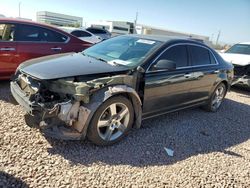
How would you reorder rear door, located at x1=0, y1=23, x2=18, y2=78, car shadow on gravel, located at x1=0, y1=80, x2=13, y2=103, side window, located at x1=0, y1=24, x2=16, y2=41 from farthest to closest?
side window, located at x1=0, y1=24, x2=16, y2=41 < rear door, located at x1=0, y1=23, x2=18, y2=78 < car shadow on gravel, located at x1=0, y1=80, x2=13, y2=103

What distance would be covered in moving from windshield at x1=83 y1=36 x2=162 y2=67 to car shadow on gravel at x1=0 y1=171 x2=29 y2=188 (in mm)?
2155

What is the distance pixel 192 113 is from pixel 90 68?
116 inches

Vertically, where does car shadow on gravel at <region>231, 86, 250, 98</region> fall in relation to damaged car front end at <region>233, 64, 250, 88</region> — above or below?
below

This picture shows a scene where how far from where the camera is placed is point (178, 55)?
185 inches

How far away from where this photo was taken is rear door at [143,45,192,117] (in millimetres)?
4137

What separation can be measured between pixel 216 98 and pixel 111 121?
337 centimetres

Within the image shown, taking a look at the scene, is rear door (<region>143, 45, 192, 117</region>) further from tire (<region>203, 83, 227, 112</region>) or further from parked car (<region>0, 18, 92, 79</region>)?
parked car (<region>0, 18, 92, 79</region>)

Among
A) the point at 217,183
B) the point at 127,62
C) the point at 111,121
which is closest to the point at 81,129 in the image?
Result: the point at 111,121

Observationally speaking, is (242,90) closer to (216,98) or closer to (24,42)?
(216,98)

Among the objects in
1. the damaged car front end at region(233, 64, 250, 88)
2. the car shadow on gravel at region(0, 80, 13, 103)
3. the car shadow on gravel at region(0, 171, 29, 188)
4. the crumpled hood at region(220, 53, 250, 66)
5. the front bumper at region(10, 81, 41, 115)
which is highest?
the crumpled hood at region(220, 53, 250, 66)

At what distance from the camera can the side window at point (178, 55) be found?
4436 mm

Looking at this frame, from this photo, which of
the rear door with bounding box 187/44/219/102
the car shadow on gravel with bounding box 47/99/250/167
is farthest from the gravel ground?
the rear door with bounding box 187/44/219/102

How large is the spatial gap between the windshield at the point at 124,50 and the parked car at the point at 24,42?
1.58 meters

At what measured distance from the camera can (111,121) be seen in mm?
3709
